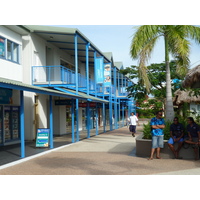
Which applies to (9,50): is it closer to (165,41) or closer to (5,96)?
(5,96)

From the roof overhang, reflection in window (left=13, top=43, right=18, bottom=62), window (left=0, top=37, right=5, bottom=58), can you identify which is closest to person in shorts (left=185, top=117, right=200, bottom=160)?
the roof overhang

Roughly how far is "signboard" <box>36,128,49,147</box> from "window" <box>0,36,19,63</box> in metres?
4.54

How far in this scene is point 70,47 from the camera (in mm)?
21281

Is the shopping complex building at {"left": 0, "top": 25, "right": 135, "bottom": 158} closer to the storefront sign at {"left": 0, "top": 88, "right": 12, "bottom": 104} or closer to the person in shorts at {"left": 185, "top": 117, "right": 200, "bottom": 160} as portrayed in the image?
the storefront sign at {"left": 0, "top": 88, "right": 12, "bottom": 104}

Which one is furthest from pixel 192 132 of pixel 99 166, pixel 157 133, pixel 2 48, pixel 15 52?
pixel 15 52

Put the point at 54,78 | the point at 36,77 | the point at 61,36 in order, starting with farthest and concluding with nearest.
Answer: the point at 54,78 < the point at 61,36 < the point at 36,77

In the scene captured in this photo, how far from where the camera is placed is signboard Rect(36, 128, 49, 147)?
13016mm

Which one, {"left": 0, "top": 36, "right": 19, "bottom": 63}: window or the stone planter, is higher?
{"left": 0, "top": 36, "right": 19, "bottom": 63}: window

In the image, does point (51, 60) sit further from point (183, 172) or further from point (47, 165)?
point (183, 172)

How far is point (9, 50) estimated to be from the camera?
617 inches

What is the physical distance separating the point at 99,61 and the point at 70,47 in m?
2.30

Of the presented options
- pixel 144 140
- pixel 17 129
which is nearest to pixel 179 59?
pixel 144 140

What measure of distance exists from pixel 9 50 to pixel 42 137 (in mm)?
5419

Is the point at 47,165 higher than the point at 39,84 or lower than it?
lower
